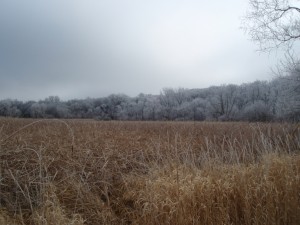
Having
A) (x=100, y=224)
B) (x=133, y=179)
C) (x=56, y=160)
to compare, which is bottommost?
(x=100, y=224)

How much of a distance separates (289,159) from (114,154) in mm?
4237

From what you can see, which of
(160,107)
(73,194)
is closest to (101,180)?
(73,194)

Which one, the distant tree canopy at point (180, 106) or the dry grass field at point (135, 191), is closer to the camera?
the dry grass field at point (135, 191)

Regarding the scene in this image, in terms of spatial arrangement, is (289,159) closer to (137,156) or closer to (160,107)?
(137,156)

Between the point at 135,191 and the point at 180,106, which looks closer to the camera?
the point at 135,191

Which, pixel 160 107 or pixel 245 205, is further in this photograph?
pixel 160 107

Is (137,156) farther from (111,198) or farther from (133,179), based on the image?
(111,198)

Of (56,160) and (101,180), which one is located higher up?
(56,160)

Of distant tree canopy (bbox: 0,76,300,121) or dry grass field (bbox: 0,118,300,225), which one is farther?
distant tree canopy (bbox: 0,76,300,121)

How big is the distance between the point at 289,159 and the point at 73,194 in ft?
15.4

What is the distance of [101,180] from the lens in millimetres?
6355

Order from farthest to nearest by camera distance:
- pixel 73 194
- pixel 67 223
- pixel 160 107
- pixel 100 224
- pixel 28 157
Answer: pixel 160 107 → pixel 28 157 → pixel 73 194 → pixel 100 224 → pixel 67 223

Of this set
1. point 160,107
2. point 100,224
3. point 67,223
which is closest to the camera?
point 67,223

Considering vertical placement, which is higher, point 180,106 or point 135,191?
point 180,106
